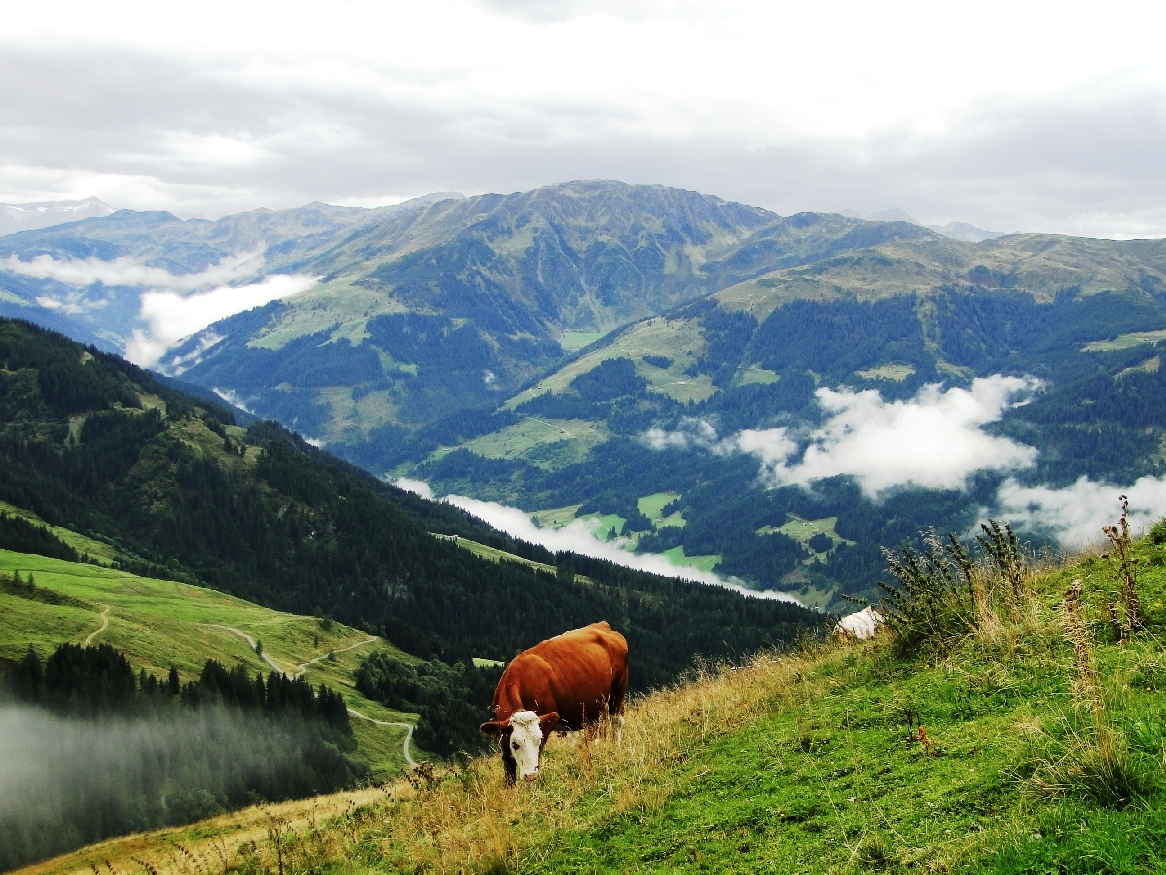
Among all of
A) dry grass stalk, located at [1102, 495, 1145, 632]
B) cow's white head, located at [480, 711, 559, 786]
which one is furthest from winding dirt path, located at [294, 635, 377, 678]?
dry grass stalk, located at [1102, 495, 1145, 632]

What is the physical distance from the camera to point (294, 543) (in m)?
184

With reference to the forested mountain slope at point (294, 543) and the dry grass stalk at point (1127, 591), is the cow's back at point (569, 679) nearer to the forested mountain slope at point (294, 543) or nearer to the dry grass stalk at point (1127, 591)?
the dry grass stalk at point (1127, 591)

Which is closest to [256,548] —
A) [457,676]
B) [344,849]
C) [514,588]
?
[514,588]

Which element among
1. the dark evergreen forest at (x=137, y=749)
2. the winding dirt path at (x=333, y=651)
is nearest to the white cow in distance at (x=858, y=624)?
the dark evergreen forest at (x=137, y=749)

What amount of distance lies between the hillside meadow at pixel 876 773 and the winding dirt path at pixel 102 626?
57.2 meters

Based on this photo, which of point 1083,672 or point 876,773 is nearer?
point 1083,672

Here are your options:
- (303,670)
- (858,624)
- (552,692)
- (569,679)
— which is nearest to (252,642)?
(303,670)

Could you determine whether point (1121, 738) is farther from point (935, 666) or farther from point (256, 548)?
point (256, 548)

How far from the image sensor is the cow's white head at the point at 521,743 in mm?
14930

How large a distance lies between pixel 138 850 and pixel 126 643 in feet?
169

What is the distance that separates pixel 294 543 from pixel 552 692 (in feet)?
596

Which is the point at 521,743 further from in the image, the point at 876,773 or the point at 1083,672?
the point at 1083,672

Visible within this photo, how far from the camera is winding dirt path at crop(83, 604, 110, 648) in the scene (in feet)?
209

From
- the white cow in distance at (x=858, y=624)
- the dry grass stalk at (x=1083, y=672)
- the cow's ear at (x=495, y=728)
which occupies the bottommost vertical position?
the white cow in distance at (x=858, y=624)
